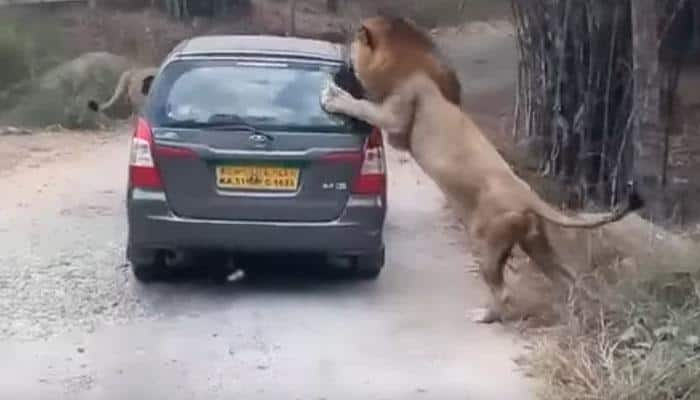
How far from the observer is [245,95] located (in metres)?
9.98

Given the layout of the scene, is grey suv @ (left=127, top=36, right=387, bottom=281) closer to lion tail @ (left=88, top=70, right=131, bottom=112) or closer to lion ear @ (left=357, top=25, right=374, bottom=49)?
lion ear @ (left=357, top=25, right=374, bottom=49)

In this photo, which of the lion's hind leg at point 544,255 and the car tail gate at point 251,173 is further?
the car tail gate at point 251,173

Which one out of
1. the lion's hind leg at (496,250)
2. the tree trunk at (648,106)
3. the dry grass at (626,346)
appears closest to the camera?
the dry grass at (626,346)

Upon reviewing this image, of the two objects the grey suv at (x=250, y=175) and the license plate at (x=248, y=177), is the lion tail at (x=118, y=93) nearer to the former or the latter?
the grey suv at (x=250, y=175)

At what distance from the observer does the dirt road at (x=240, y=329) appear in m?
8.19

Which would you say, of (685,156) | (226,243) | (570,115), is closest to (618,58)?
(570,115)

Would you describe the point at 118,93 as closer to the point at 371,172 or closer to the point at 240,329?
the point at 371,172

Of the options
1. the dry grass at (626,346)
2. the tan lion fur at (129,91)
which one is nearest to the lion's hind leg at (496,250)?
the dry grass at (626,346)

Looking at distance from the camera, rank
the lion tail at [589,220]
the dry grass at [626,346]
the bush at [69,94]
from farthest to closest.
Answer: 1. the bush at [69,94]
2. the lion tail at [589,220]
3. the dry grass at [626,346]

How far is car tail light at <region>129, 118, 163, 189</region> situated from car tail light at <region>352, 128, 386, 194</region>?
1.17 metres

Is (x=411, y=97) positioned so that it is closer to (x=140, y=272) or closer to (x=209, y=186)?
(x=209, y=186)

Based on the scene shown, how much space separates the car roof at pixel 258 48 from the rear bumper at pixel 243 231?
1069 mm

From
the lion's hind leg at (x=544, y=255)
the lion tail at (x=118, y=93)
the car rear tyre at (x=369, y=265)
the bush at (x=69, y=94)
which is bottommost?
the bush at (x=69, y=94)

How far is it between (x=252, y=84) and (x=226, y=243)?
Result: 1005 mm
